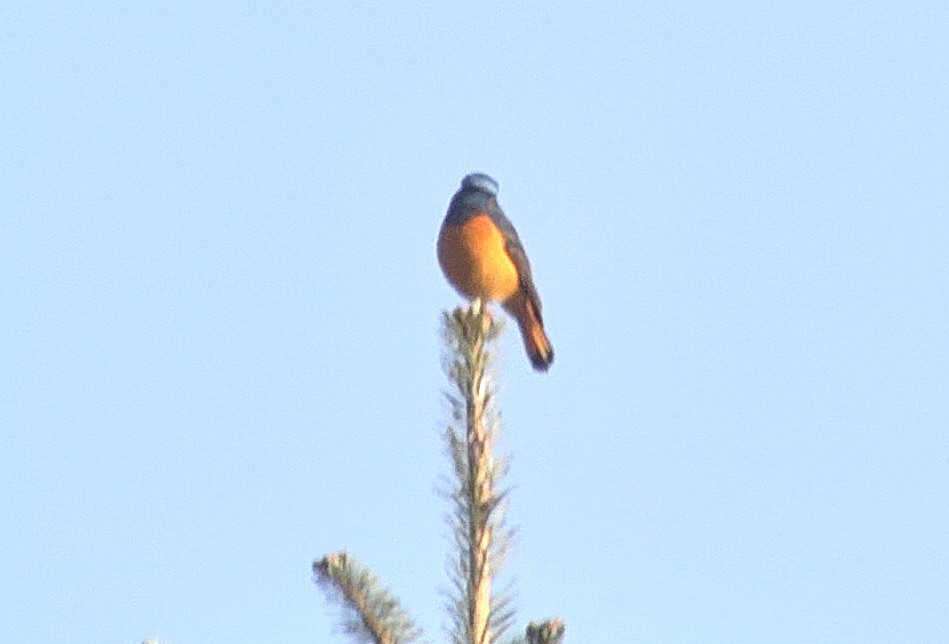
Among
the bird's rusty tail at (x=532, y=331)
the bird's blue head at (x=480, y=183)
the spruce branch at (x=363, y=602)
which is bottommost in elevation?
the spruce branch at (x=363, y=602)

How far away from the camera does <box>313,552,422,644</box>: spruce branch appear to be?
9.44 ft

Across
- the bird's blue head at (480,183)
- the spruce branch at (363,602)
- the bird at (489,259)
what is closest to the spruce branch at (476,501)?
the spruce branch at (363,602)

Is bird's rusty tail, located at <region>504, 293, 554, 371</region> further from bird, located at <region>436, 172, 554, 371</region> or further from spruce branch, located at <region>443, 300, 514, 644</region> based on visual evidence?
spruce branch, located at <region>443, 300, 514, 644</region>

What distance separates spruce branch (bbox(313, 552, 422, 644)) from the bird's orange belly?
582 centimetres

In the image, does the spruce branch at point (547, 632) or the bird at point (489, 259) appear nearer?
the spruce branch at point (547, 632)

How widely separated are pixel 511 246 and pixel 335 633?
6509 mm

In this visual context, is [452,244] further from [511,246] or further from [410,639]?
[410,639]

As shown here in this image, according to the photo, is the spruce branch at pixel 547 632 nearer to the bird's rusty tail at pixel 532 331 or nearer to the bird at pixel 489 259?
the bird at pixel 489 259

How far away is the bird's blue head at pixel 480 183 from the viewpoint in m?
9.82

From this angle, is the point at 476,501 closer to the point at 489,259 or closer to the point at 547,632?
the point at 547,632

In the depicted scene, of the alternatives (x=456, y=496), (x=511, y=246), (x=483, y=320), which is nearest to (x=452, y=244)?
(x=511, y=246)

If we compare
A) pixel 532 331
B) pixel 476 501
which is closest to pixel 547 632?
pixel 476 501

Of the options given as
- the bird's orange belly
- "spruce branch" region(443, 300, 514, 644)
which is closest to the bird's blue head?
the bird's orange belly

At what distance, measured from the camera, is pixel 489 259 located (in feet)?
29.4
